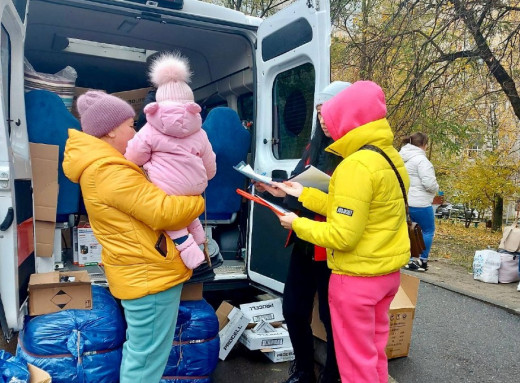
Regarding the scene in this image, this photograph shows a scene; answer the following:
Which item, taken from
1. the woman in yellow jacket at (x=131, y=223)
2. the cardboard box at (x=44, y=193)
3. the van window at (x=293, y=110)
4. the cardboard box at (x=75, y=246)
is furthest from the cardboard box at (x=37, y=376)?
the van window at (x=293, y=110)

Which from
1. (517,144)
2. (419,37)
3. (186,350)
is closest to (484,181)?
(517,144)

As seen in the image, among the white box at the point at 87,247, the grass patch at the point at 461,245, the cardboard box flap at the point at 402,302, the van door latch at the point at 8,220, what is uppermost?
the van door latch at the point at 8,220

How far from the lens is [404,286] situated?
3684 millimetres

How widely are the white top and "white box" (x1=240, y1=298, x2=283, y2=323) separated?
3265 mm

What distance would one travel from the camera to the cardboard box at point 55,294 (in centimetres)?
256

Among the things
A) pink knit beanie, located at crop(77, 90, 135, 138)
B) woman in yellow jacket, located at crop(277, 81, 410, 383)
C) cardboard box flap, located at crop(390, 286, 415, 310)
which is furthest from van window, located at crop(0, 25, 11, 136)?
cardboard box flap, located at crop(390, 286, 415, 310)

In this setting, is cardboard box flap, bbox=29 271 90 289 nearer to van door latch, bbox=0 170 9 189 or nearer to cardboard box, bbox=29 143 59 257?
cardboard box, bbox=29 143 59 257

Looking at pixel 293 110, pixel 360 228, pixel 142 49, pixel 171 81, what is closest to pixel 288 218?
pixel 360 228

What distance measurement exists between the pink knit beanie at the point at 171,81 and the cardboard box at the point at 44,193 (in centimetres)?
118

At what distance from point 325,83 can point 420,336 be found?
249 cm

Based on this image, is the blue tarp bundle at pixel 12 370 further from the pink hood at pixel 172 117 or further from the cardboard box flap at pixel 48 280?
the pink hood at pixel 172 117

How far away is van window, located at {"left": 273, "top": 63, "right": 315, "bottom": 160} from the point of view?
336cm

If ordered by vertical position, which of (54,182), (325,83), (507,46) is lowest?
(54,182)

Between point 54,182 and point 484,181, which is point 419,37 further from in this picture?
point 54,182
